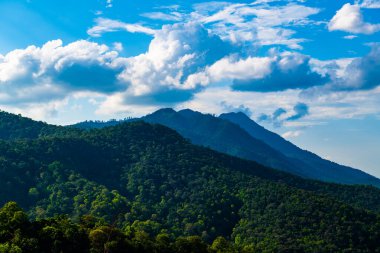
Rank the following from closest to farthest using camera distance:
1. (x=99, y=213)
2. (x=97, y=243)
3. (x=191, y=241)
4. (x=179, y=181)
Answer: (x=97, y=243) → (x=191, y=241) → (x=99, y=213) → (x=179, y=181)

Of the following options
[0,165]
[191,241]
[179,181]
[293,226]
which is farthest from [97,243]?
[179,181]

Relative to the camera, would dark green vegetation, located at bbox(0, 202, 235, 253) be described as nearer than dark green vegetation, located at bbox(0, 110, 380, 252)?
Yes

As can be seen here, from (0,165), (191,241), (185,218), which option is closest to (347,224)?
(185,218)

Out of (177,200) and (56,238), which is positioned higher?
(177,200)

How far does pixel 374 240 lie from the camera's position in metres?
130

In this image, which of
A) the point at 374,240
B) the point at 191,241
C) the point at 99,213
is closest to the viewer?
the point at 191,241

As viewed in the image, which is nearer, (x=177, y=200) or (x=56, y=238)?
(x=56, y=238)

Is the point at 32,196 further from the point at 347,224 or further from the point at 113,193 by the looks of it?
the point at 347,224

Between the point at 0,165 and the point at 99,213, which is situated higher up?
the point at 0,165

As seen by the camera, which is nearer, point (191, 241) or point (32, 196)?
point (191, 241)

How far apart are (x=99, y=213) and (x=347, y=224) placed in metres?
71.3

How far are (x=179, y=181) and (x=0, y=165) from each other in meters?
64.3

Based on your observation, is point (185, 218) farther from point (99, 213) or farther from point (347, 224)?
point (347, 224)

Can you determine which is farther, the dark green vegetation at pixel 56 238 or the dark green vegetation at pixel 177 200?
the dark green vegetation at pixel 177 200
